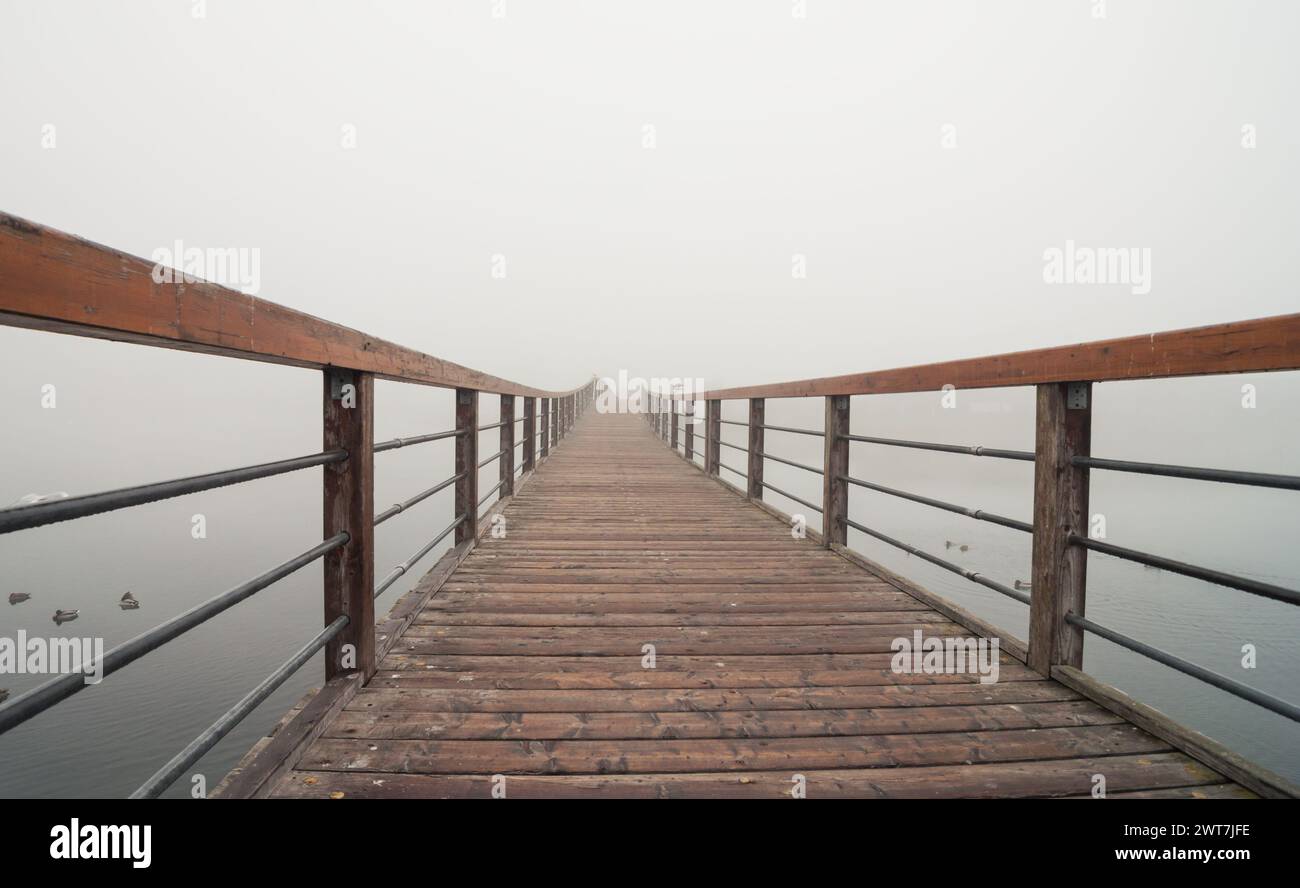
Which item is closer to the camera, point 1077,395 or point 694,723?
point 694,723

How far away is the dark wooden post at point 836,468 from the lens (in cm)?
373

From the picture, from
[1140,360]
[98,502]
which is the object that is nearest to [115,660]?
[98,502]

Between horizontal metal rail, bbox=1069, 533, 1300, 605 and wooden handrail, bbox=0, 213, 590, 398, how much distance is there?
2.09m

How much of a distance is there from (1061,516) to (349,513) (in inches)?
97.3

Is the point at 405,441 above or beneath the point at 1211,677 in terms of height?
above

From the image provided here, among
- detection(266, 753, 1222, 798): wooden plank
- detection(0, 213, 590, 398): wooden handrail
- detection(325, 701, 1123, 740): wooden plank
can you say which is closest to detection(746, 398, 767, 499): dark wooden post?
detection(325, 701, 1123, 740): wooden plank

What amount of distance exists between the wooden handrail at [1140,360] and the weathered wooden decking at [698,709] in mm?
1083

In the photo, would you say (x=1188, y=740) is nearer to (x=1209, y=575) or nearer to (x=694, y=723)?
(x=1209, y=575)

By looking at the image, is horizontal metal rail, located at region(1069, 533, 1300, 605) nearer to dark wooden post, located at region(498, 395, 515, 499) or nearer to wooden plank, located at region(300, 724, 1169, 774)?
wooden plank, located at region(300, 724, 1169, 774)

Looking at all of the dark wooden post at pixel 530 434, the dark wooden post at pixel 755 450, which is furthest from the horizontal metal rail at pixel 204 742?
the dark wooden post at pixel 530 434

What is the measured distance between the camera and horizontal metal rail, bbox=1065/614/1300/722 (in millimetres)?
1371

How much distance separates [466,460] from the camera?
3439 mm

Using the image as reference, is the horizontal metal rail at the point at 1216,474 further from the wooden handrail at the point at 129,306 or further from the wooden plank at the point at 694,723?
the wooden handrail at the point at 129,306

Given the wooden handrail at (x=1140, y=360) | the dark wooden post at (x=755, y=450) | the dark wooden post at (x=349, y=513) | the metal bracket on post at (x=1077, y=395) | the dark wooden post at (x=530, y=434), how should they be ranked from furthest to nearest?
the dark wooden post at (x=530, y=434) < the dark wooden post at (x=755, y=450) < the metal bracket on post at (x=1077, y=395) < the dark wooden post at (x=349, y=513) < the wooden handrail at (x=1140, y=360)
